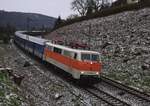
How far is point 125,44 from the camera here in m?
36.9

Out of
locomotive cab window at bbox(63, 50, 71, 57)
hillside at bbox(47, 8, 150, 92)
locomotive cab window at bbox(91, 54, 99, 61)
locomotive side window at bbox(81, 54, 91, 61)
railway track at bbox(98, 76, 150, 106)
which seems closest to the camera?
railway track at bbox(98, 76, 150, 106)

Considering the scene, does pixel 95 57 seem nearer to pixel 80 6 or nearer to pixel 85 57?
pixel 85 57

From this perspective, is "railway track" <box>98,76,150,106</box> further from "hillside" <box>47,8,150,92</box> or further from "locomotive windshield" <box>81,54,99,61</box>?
"locomotive windshield" <box>81,54,99,61</box>

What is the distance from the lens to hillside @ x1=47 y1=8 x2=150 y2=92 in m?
28.2

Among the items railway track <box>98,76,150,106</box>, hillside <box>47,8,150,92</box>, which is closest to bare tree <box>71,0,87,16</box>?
hillside <box>47,8,150,92</box>

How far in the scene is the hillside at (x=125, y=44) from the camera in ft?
92.6

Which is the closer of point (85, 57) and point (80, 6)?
point (85, 57)

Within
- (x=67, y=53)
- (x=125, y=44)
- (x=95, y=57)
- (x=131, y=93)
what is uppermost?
(x=125, y=44)

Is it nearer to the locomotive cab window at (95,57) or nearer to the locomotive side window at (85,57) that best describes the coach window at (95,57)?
the locomotive cab window at (95,57)

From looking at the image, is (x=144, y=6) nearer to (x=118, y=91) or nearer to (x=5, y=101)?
(x=118, y=91)

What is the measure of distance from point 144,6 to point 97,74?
Answer: 75.2 ft

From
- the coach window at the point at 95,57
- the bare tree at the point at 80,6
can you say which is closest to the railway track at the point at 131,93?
the coach window at the point at 95,57

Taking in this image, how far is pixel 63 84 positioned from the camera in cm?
2689

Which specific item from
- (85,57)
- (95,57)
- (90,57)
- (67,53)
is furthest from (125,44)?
(85,57)
